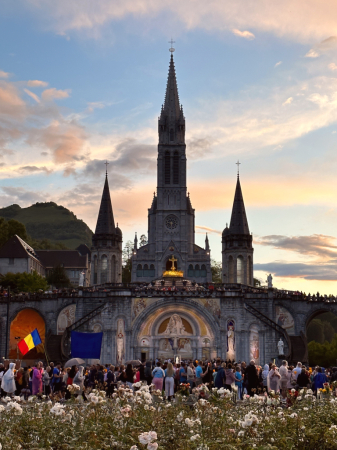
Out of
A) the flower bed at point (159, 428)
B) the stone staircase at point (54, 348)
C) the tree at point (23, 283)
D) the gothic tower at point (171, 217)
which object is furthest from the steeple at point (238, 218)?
the flower bed at point (159, 428)

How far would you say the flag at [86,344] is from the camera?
44500 millimetres

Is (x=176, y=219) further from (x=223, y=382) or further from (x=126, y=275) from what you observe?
(x=223, y=382)

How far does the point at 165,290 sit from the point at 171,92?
50.5 m

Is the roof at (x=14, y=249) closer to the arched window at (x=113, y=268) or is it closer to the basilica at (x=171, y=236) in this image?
the basilica at (x=171, y=236)

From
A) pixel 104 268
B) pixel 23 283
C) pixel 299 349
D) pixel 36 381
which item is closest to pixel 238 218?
pixel 104 268

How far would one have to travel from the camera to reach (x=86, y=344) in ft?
147

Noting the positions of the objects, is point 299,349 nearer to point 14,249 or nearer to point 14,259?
point 14,259

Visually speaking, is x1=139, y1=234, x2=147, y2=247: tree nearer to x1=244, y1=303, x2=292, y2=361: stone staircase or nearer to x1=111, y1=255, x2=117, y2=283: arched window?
x1=111, y1=255, x2=117, y2=283: arched window

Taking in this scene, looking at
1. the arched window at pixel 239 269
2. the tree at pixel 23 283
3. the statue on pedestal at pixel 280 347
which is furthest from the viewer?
the arched window at pixel 239 269

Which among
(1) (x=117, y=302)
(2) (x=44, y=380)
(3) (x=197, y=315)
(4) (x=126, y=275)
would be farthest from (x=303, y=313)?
(4) (x=126, y=275)

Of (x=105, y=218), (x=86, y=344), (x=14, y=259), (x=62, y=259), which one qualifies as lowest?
(x=86, y=344)

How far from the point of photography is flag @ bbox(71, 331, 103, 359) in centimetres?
4450

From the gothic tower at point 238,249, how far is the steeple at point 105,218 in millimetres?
18180

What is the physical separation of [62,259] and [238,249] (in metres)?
39.1
